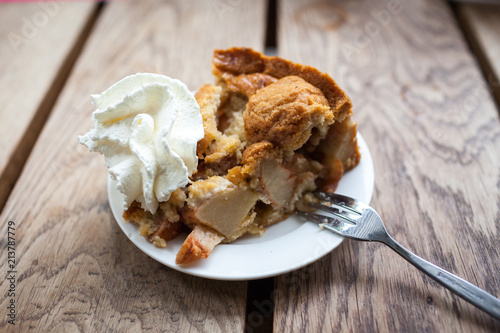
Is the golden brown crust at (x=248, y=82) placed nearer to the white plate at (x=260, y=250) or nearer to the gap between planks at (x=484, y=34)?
the white plate at (x=260, y=250)

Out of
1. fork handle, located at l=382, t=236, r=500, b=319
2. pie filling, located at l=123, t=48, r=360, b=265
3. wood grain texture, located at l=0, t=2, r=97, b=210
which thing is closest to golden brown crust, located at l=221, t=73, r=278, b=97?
pie filling, located at l=123, t=48, r=360, b=265

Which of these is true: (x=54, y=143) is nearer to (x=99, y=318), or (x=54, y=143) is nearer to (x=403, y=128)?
(x=99, y=318)

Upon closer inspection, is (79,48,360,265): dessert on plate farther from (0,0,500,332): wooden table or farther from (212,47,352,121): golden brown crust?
(0,0,500,332): wooden table

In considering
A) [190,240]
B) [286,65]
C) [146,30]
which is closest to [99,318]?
[190,240]

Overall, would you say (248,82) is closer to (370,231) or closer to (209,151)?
(209,151)

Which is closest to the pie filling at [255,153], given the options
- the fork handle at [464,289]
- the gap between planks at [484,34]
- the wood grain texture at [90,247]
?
the wood grain texture at [90,247]
